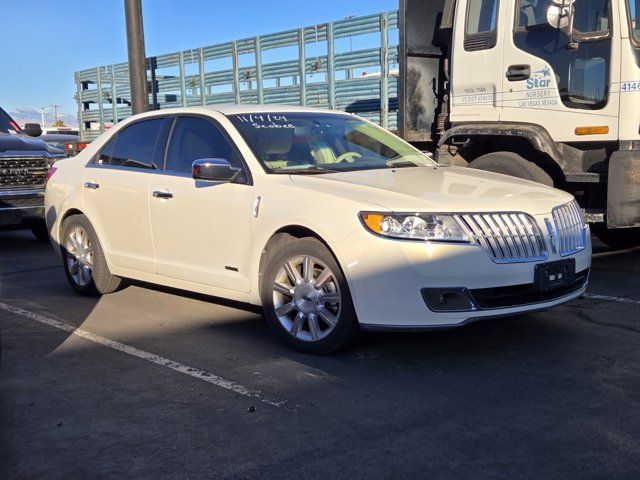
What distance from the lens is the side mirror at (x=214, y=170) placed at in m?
5.17

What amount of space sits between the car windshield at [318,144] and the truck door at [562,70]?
5.27 feet

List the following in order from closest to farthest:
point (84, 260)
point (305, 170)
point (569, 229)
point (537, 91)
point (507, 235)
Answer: point (507, 235) → point (569, 229) → point (305, 170) → point (84, 260) → point (537, 91)

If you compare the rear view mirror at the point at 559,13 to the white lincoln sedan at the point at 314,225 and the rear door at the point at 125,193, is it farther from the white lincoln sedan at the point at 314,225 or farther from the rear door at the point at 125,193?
the rear door at the point at 125,193

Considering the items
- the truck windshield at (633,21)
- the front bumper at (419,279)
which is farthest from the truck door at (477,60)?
the front bumper at (419,279)

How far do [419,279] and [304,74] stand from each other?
7332 mm

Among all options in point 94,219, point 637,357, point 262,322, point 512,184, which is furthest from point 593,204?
point 94,219

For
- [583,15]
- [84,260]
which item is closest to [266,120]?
[84,260]

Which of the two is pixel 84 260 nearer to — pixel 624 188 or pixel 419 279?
pixel 419 279

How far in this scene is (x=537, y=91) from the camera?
7055 millimetres

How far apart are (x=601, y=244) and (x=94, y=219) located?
6079mm

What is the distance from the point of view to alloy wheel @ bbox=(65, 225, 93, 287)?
265 inches

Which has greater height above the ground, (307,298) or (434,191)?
(434,191)

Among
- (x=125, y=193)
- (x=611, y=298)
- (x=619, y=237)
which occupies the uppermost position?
(x=125, y=193)

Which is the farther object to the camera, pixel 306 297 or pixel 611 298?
pixel 611 298
